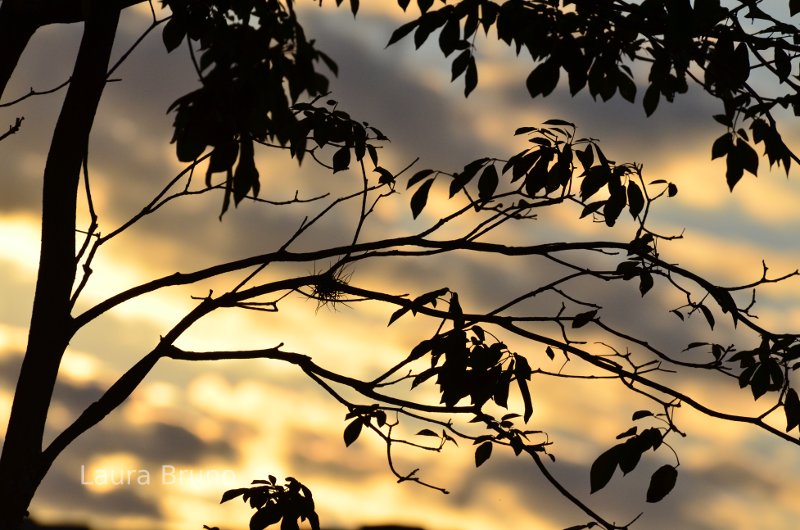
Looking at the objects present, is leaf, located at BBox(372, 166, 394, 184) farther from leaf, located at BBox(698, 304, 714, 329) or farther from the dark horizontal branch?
leaf, located at BBox(698, 304, 714, 329)

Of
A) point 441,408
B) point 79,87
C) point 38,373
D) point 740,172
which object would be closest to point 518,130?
point 740,172

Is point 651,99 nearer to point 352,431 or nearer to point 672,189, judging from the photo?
point 672,189

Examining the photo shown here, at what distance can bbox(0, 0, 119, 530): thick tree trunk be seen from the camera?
19.3ft

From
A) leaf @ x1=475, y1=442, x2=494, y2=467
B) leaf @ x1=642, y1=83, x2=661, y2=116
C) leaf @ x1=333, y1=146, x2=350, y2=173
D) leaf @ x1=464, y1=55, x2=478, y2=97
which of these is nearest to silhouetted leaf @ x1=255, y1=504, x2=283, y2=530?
leaf @ x1=475, y1=442, x2=494, y2=467

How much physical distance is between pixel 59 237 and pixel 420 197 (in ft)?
7.87

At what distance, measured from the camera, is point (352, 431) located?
5996 millimetres

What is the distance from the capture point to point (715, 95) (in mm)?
5629

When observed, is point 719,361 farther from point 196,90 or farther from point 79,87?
point 79,87

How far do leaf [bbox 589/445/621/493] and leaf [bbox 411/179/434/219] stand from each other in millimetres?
1859

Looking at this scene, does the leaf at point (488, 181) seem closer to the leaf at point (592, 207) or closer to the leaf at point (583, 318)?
the leaf at point (592, 207)

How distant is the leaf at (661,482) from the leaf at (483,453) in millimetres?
1567

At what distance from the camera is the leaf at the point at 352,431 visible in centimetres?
596

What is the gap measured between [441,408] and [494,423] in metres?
0.41

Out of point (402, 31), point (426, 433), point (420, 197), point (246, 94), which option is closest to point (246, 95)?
point (246, 94)
